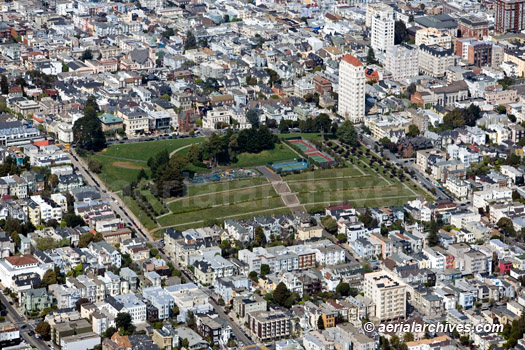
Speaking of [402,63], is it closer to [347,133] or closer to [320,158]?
[347,133]

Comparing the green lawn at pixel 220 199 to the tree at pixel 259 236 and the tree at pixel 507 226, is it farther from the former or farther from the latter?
the tree at pixel 507 226

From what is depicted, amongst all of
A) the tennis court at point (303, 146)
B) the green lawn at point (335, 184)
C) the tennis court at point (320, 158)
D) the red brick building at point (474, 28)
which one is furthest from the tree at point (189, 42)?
the green lawn at point (335, 184)

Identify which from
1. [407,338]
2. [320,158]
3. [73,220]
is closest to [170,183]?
[73,220]

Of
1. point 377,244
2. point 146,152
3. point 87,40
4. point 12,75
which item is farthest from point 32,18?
point 377,244

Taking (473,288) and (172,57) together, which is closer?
(473,288)

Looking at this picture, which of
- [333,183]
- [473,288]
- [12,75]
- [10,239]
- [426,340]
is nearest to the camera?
[426,340]

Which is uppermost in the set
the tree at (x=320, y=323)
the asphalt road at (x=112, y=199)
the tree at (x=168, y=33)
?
the tree at (x=320, y=323)

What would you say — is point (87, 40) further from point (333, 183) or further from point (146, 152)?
point (333, 183)
